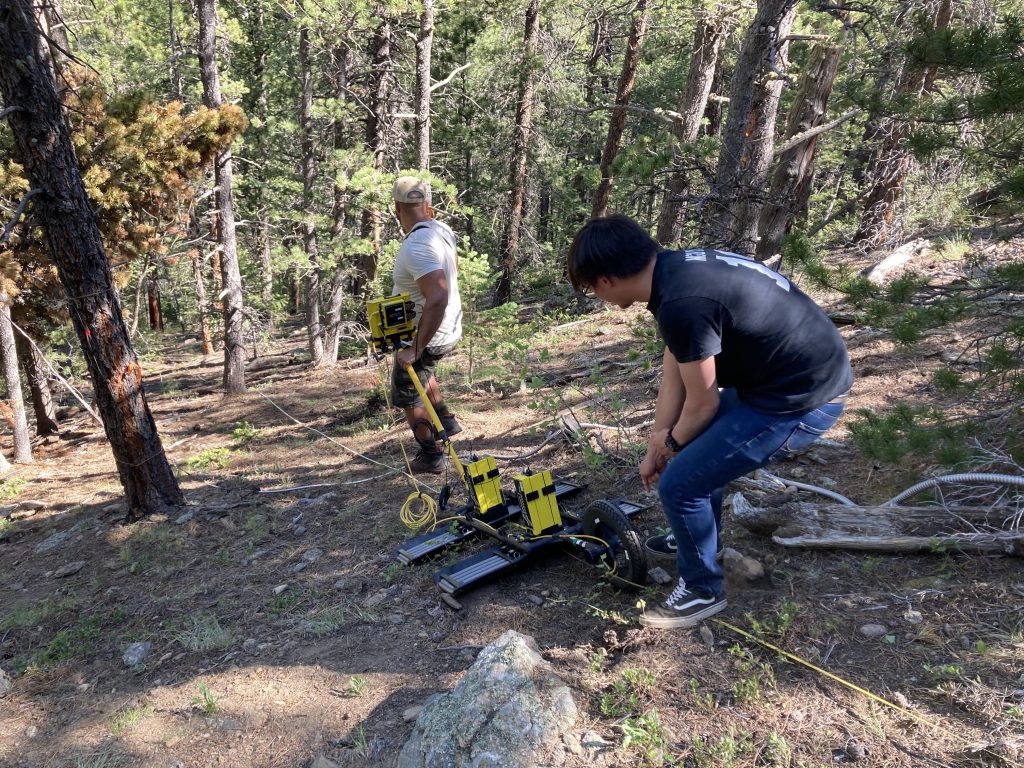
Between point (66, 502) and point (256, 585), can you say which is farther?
point (66, 502)

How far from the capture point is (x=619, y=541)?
11.5ft

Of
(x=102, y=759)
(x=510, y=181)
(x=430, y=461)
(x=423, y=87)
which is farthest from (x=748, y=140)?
(x=510, y=181)

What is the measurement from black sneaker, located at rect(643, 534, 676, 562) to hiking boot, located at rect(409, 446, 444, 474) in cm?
254

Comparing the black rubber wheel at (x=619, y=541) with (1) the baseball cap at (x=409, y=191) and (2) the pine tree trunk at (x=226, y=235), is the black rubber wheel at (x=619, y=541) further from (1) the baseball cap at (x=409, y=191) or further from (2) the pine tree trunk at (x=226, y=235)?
(2) the pine tree trunk at (x=226, y=235)

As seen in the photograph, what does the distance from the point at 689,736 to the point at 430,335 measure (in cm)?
336

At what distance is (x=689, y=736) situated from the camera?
8.23 ft

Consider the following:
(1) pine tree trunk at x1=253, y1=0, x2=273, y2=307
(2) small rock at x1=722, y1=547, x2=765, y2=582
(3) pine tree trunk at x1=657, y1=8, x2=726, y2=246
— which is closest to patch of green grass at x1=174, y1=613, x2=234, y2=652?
(2) small rock at x1=722, y1=547, x2=765, y2=582

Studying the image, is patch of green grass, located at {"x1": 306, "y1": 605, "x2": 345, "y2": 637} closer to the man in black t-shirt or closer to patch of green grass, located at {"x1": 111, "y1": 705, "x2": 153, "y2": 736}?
patch of green grass, located at {"x1": 111, "y1": 705, "x2": 153, "y2": 736}

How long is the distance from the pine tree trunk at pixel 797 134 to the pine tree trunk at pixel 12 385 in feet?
34.8

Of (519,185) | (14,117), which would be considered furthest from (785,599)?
(519,185)

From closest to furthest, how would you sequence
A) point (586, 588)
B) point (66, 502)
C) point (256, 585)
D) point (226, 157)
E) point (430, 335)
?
point (586, 588) < point (256, 585) < point (430, 335) < point (66, 502) < point (226, 157)

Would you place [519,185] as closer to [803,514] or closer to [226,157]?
[226,157]

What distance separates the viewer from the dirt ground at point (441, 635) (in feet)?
Result: 8.24

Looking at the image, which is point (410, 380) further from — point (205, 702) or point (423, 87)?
point (423, 87)
